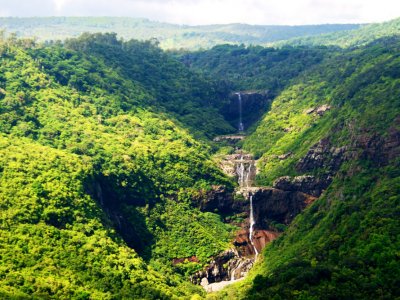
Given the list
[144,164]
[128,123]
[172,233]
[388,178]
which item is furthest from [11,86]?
[388,178]

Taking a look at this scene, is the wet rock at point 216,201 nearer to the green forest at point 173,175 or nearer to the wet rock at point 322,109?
the green forest at point 173,175

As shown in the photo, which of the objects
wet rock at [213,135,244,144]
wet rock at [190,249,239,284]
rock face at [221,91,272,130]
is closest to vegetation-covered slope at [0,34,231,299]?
wet rock at [190,249,239,284]

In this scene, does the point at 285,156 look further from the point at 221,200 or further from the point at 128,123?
the point at 128,123

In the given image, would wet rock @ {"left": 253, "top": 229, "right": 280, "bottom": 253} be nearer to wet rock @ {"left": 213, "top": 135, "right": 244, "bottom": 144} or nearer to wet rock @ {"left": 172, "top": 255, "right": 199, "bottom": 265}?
wet rock @ {"left": 172, "top": 255, "right": 199, "bottom": 265}

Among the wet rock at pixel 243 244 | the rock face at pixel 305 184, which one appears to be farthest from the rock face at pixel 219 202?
the rock face at pixel 305 184

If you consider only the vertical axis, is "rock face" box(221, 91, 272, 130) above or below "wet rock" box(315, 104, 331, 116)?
below
